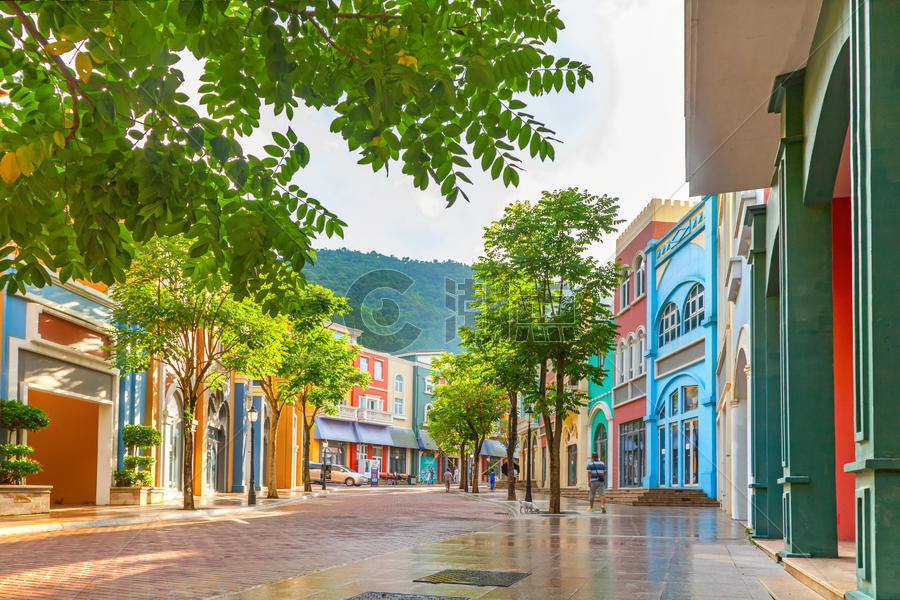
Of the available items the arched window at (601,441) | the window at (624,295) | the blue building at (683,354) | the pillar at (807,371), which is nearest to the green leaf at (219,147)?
the pillar at (807,371)

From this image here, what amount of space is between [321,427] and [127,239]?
63.6 metres

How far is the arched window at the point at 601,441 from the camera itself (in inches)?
1774

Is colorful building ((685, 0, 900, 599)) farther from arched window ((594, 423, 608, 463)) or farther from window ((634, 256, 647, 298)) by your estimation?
arched window ((594, 423, 608, 463))

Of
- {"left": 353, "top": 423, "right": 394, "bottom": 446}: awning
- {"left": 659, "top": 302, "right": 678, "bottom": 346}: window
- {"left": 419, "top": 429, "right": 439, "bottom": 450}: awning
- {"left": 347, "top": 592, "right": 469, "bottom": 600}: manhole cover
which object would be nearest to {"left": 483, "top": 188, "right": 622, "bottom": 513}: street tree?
{"left": 659, "top": 302, "right": 678, "bottom": 346}: window

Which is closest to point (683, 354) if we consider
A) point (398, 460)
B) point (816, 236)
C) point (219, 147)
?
point (816, 236)

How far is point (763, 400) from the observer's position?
12922 millimetres

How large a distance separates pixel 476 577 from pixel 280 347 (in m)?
17.9

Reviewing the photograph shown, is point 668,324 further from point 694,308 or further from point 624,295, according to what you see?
point 624,295

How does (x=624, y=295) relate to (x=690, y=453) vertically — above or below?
above

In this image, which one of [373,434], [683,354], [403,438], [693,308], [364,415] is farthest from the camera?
[403,438]

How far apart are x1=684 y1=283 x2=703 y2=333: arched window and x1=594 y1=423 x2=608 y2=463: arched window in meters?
13.4

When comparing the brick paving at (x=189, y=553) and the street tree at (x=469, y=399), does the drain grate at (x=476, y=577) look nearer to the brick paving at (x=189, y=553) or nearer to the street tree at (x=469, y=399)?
the brick paving at (x=189, y=553)

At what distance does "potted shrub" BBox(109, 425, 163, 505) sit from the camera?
25.2m

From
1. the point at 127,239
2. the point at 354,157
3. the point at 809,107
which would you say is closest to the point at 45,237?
the point at 127,239
